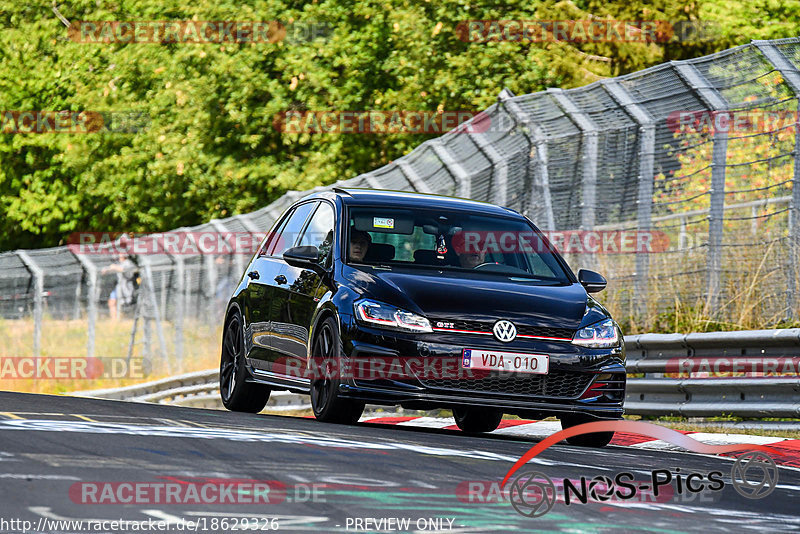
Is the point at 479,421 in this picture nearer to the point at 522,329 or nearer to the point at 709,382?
the point at 709,382

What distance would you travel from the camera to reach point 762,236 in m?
14.3

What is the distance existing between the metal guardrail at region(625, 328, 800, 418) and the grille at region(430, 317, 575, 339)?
213 cm

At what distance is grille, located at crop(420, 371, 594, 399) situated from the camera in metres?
9.80

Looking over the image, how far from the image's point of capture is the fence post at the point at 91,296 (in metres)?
25.8

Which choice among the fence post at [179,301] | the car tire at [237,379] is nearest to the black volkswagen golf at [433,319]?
the car tire at [237,379]

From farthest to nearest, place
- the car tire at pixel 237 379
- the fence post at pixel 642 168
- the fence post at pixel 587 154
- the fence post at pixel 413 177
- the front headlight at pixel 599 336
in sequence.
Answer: the fence post at pixel 413 177 < the fence post at pixel 587 154 < the fence post at pixel 642 168 < the car tire at pixel 237 379 < the front headlight at pixel 599 336

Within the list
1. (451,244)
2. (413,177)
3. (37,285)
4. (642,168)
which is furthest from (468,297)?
(37,285)

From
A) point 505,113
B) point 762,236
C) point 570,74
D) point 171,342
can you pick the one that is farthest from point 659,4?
point 762,236

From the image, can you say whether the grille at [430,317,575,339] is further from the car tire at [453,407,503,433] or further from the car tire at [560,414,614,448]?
the car tire at [453,407,503,433]

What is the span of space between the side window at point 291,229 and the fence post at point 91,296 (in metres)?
13.7

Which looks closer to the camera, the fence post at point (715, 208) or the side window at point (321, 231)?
the side window at point (321, 231)

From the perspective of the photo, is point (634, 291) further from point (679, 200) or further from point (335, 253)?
point (335, 253)

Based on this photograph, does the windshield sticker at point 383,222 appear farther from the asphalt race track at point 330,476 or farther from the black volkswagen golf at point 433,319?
the asphalt race track at point 330,476

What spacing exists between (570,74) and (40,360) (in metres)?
11.7
